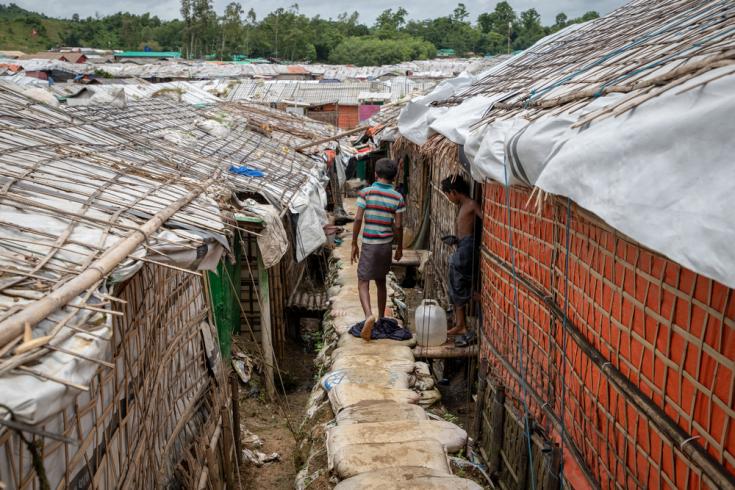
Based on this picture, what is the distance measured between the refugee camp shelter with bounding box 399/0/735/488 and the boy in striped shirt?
1029mm

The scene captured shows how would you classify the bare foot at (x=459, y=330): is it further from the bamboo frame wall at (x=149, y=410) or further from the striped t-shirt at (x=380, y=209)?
the bamboo frame wall at (x=149, y=410)

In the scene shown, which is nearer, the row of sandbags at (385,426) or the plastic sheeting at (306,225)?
the row of sandbags at (385,426)

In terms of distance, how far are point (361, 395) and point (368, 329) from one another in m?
1.24

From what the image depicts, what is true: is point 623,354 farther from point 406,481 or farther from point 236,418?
point 236,418

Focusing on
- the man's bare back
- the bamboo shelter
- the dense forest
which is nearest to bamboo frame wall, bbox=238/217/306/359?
the bamboo shelter

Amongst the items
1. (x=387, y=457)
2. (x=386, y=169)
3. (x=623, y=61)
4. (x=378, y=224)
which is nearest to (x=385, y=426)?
(x=387, y=457)

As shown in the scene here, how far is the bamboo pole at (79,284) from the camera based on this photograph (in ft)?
5.66

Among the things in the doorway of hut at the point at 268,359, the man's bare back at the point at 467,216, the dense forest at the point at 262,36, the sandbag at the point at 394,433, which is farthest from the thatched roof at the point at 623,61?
the dense forest at the point at 262,36

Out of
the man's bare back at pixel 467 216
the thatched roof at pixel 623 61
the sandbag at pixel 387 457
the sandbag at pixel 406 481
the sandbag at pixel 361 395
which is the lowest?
the sandbag at pixel 361 395

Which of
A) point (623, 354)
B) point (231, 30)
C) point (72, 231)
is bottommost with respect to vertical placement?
point (623, 354)

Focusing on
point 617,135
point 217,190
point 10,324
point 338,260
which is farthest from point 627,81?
point 338,260

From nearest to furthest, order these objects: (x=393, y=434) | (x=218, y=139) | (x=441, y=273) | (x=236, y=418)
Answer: (x=393, y=434)
(x=236, y=418)
(x=441, y=273)
(x=218, y=139)

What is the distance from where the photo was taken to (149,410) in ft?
12.5

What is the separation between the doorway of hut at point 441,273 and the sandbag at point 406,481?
5.84 ft
